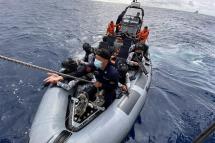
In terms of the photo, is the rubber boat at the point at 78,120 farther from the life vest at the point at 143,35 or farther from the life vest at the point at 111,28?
the life vest at the point at 111,28

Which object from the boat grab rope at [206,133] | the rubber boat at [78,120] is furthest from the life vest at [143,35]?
the boat grab rope at [206,133]

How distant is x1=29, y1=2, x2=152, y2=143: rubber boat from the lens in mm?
5709

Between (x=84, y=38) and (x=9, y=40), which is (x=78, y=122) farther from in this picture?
(x=84, y=38)

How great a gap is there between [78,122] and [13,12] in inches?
953

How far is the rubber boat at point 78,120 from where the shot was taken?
18.7 feet

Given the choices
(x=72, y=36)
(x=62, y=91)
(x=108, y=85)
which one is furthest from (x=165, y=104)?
(x=72, y=36)

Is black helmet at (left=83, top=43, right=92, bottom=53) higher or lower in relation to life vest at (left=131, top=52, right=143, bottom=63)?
higher

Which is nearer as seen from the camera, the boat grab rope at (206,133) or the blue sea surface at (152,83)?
the boat grab rope at (206,133)

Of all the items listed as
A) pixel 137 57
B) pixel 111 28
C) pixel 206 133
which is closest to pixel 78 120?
pixel 206 133

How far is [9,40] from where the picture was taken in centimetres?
1614

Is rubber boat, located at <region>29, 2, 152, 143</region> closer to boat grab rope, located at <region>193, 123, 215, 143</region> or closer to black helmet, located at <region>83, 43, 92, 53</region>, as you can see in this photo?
black helmet, located at <region>83, 43, 92, 53</region>

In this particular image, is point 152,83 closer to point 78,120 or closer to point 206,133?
point 78,120

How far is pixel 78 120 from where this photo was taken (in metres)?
6.62

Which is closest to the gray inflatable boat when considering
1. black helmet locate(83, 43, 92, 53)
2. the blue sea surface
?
the blue sea surface
